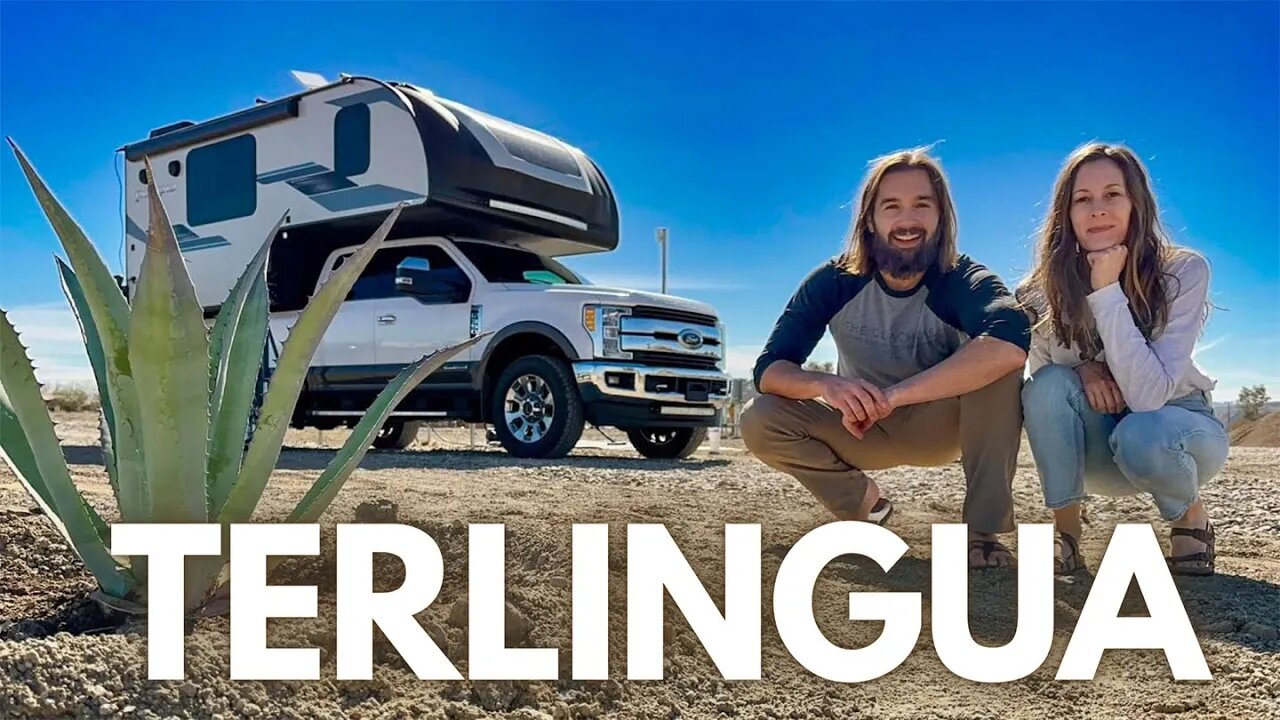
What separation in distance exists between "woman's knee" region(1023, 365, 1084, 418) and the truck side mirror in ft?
19.3

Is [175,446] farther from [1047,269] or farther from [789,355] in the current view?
[1047,269]

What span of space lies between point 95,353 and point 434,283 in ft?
20.9

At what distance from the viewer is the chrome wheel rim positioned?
7875mm

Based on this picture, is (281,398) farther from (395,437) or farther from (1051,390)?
(395,437)

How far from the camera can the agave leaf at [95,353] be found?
2055mm

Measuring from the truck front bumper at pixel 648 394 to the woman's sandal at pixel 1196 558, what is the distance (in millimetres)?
4961

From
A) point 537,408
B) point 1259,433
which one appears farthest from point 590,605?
point 1259,433

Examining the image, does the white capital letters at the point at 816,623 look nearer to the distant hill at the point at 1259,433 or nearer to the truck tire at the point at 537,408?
the truck tire at the point at 537,408

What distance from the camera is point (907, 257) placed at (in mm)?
3336

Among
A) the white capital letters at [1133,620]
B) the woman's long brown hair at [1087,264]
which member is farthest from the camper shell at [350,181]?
the white capital letters at [1133,620]

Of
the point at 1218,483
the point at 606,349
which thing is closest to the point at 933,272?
the point at 1218,483

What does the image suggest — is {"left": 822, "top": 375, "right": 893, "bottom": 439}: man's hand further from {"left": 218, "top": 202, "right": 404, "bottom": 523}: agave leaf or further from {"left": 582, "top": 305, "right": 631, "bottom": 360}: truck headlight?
{"left": 582, "top": 305, "right": 631, "bottom": 360}: truck headlight

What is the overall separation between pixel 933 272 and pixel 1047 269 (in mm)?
360

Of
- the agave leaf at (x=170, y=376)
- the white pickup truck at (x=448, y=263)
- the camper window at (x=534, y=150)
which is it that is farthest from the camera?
the camper window at (x=534, y=150)
